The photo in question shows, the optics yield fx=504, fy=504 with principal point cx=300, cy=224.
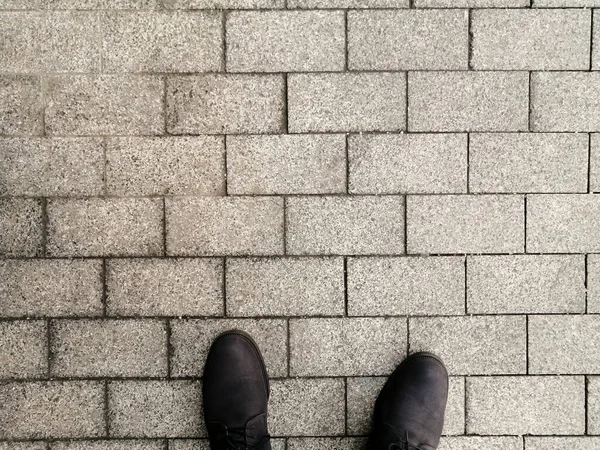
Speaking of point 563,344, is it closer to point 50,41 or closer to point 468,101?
point 468,101

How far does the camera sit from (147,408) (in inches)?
106

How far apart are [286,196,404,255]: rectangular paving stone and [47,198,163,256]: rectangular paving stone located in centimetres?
73

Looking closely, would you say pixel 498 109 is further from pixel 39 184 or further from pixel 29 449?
pixel 29 449

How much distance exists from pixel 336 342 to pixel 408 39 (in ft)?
5.38

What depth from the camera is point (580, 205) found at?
268 centimetres

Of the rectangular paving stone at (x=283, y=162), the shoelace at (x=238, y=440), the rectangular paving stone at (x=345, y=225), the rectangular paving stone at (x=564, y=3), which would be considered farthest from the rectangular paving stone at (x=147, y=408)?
the rectangular paving stone at (x=564, y=3)

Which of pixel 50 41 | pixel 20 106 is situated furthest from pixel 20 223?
pixel 50 41

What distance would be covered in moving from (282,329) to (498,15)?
200 cm

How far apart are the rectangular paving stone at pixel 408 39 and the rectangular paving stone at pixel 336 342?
1.35m

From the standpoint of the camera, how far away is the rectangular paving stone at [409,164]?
2658 millimetres

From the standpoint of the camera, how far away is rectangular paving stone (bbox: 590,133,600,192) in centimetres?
268

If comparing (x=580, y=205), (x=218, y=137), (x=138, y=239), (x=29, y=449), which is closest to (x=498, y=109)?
(x=580, y=205)

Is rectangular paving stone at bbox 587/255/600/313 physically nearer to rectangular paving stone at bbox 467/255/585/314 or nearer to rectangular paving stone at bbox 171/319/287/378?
rectangular paving stone at bbox 467/255/585/314

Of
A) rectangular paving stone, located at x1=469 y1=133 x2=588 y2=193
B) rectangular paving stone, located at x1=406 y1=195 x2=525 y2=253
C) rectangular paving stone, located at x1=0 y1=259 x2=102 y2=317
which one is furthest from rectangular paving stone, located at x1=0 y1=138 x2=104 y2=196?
rectangular paving stone, located at x1=469 y1=133 x2=588 y2=193
